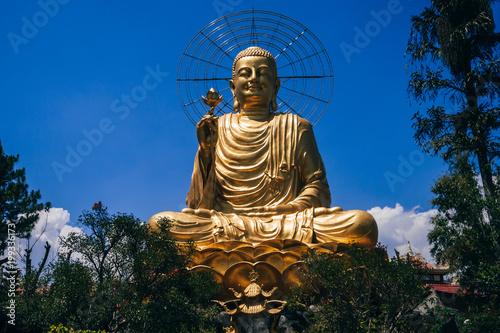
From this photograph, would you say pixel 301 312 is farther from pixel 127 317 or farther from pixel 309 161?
pixel 309 161

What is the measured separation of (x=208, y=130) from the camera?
27.9ft

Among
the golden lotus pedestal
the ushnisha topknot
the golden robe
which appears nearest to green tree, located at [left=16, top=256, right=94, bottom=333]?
the golden lotus pedestal

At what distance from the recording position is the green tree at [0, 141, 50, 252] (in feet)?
34.2

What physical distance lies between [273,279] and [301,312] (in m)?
0.78

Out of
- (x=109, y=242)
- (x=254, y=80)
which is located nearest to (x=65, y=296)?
(x=109, y=242)

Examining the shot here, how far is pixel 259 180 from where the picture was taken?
9703 millimetres

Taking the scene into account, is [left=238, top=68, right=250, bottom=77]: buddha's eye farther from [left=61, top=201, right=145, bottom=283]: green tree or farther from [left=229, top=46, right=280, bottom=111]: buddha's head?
[left=61, top=201, right=145, bottom=283]: green tree

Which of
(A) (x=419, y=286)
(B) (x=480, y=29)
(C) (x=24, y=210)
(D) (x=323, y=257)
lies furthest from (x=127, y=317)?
(B) (x=480, y=29)

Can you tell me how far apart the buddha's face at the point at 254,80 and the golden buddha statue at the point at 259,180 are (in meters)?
0.02

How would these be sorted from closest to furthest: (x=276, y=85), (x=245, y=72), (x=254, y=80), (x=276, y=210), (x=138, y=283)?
(x=138, y=283) → (x=276, y=210) → (x=254, y=80) → (x=245, y=72) → (x=276, y=85)

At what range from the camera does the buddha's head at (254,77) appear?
10.3m

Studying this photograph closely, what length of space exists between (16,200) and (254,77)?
16.5ft

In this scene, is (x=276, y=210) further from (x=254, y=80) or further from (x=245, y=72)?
(x=245, y=72)

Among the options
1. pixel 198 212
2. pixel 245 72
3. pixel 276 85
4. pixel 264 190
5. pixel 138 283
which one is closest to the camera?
pixel 138 283
